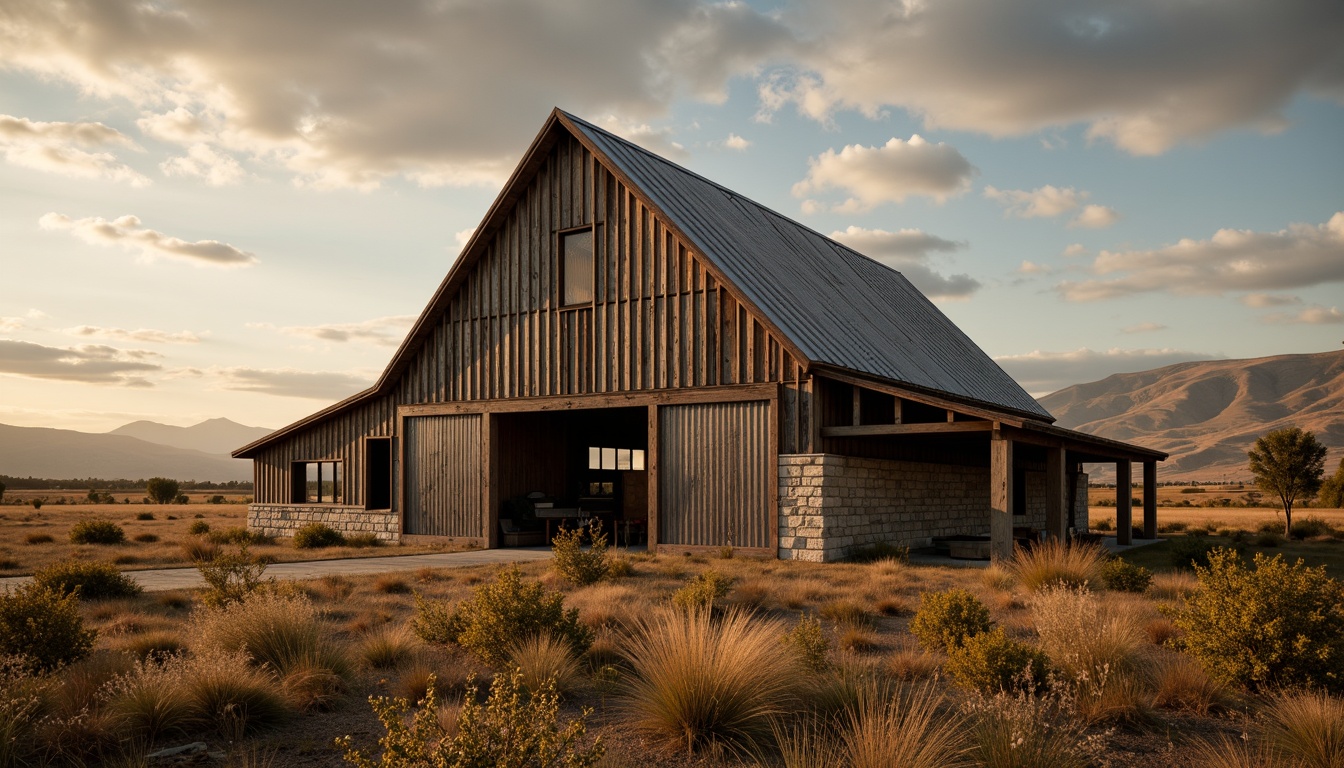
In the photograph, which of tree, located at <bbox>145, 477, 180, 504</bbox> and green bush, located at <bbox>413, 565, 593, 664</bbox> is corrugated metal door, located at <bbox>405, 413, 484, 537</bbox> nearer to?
green bush, located at <bbox>413, 565, 593, 664</bbox>

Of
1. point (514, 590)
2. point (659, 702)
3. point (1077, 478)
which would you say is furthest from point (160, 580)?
point (1077, 478)

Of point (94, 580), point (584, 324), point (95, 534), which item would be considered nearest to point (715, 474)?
point (584, 324)

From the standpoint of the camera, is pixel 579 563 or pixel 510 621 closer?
pixel 510 621

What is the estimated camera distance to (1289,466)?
35.3 m

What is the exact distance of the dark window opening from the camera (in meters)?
25.8

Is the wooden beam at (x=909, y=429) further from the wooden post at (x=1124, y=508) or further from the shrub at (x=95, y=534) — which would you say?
the shrub at (x=95, y=534)

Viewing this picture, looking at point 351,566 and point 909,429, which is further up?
point 909,429

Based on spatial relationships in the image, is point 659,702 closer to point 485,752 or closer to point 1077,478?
point 485,752

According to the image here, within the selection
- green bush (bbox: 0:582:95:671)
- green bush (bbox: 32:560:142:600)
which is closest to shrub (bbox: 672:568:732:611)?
green bush (bbox: 0:582:95:671)

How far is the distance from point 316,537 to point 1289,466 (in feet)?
107

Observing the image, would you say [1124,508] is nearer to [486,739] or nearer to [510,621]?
[510,621]

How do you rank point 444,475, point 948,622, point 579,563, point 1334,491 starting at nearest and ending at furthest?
point 948,622, point 579,563, point 444,475, point 1334,491

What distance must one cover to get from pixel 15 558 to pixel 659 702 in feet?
58.4

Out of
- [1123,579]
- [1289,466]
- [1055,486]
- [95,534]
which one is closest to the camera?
[1123,579]
